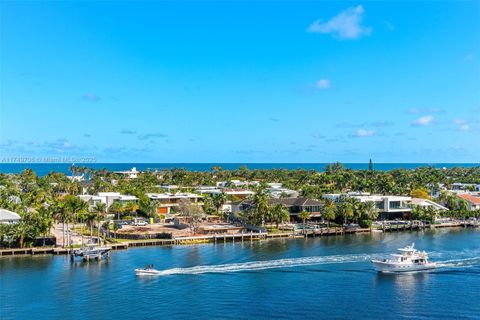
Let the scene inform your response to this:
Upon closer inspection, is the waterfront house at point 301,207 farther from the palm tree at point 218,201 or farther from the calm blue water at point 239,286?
the calm blue water at point 239,286

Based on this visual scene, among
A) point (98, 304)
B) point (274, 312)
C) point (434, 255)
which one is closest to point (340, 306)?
point (274, 312)

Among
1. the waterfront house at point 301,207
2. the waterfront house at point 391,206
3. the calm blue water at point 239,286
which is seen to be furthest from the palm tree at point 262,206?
the waterfront house at point 391,206

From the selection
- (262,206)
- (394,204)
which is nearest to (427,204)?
(394,204)

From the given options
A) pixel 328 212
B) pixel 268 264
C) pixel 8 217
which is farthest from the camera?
pixel 328 212

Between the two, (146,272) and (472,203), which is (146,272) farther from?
(472,203)

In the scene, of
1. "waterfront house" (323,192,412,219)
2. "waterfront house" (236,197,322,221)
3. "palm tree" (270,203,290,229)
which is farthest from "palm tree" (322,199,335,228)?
"waterfront house" (323,192,412,219)
